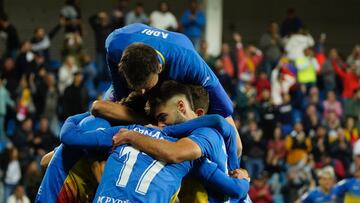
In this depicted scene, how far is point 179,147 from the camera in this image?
4895 mm

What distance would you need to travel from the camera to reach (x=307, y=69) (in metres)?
17.4

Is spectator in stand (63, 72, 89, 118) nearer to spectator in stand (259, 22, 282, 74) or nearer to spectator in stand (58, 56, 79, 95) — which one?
spectator in stand (58, 56, 79, 95)

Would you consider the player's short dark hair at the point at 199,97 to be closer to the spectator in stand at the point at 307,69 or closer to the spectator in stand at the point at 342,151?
the spectator in stand at the point at 342,151

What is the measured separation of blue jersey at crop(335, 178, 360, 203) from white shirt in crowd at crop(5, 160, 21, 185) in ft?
17.1

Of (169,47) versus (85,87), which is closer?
(169,47)

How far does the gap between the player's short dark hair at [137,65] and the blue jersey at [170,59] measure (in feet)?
0.85

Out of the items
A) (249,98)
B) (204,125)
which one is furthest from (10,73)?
(204,125)

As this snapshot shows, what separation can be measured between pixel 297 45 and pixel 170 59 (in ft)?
41.5

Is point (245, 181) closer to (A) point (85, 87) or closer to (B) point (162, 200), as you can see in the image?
(B) point (162, 200)

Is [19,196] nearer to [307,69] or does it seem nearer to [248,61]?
[248,61]

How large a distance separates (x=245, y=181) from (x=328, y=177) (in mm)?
5893

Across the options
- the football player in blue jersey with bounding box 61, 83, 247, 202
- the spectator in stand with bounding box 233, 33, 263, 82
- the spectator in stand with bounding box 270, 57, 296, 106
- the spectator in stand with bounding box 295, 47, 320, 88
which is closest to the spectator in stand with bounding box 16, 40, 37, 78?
the spectator in stand with bounding box 233, 33, 263, 82

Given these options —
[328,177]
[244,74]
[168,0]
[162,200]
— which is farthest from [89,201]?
[168,0]

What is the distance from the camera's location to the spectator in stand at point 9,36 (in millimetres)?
16938
